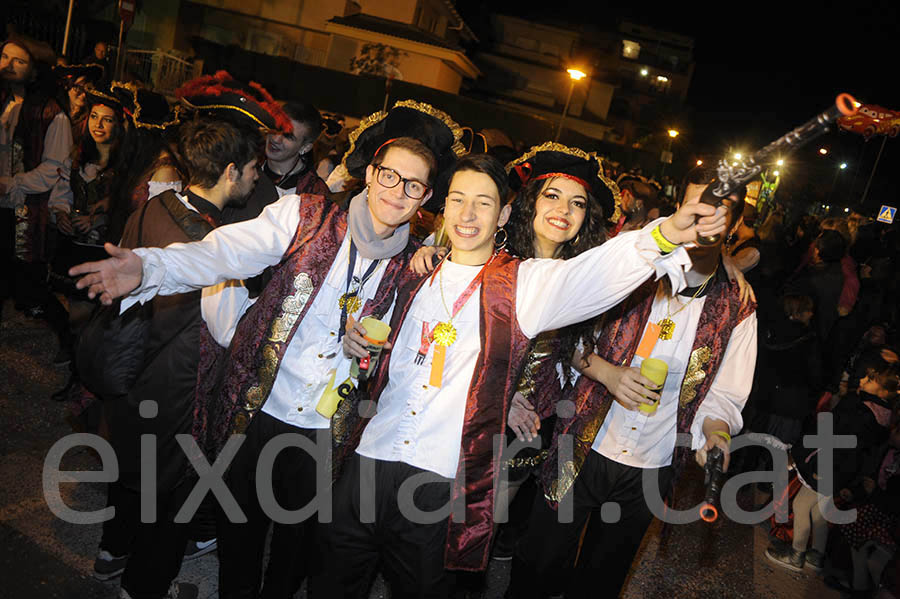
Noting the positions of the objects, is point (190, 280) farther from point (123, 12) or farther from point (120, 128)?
point (123, 12)

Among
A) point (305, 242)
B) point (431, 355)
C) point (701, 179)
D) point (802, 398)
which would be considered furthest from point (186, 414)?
→ point (802, 398)

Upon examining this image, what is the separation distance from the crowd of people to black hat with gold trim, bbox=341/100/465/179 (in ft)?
0.04

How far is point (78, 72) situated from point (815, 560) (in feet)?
28.1

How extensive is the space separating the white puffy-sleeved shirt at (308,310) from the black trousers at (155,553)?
689 mm

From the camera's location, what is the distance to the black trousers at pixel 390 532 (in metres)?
2.61

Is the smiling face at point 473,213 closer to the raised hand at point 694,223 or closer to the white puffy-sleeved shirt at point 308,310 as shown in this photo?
the white puffy-sleeved shirt at point 308,310

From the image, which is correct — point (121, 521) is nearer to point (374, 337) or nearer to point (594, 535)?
point (374, 337)

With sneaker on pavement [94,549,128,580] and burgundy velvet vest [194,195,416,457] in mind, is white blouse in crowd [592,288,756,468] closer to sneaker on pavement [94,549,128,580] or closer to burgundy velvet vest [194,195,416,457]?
burgundy velvet vest [194,195,416,457]

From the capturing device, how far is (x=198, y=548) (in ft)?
13.1

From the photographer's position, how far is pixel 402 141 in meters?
3.06

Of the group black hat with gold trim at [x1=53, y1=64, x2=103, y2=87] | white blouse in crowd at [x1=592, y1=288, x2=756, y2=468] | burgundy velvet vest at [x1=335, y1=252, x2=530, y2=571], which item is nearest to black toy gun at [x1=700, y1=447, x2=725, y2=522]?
white blouse in crowd at [x1=592, y1=288, x2=756, y2=468]

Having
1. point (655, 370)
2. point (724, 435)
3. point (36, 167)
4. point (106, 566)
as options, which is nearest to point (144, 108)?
point (36, 167)

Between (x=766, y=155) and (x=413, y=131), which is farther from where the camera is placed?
(x=413, y=131)

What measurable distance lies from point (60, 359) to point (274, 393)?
3976mm
